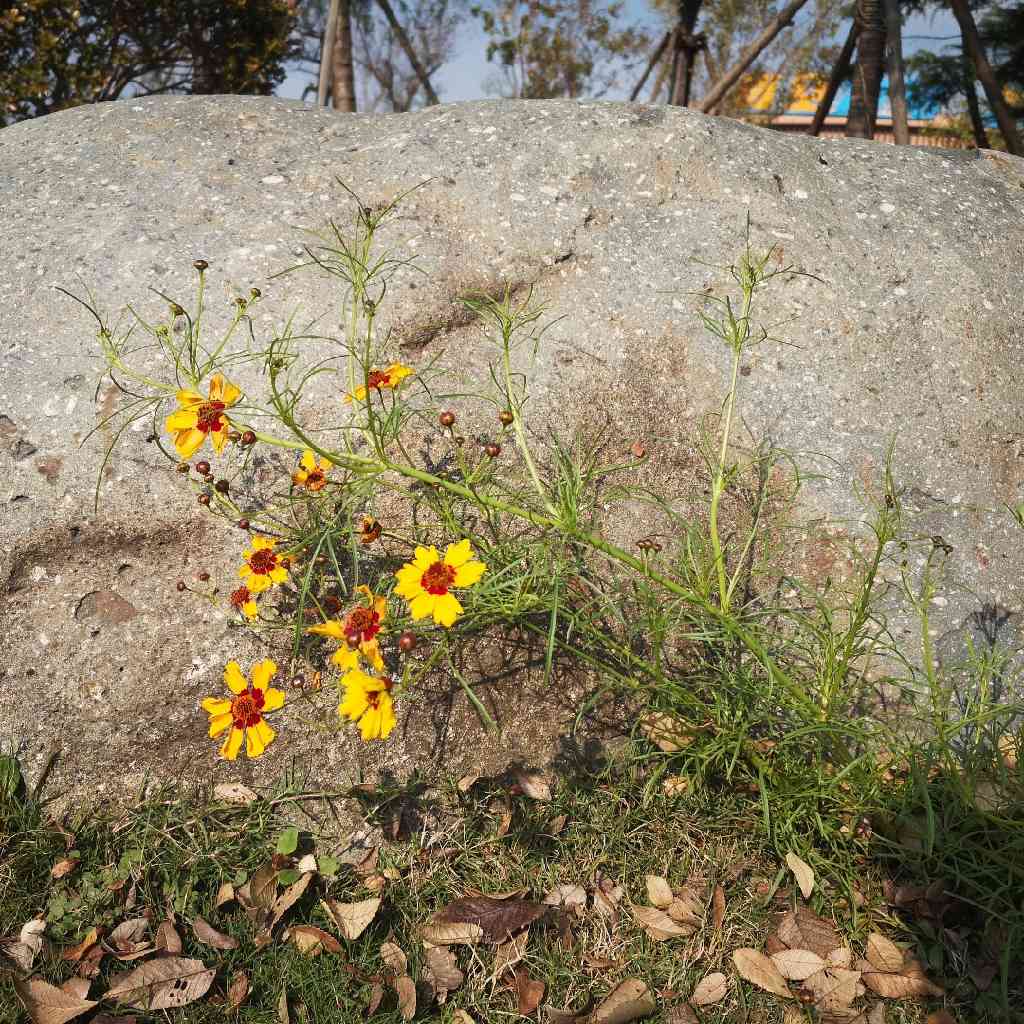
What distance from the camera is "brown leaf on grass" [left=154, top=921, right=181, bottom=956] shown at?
1.86m

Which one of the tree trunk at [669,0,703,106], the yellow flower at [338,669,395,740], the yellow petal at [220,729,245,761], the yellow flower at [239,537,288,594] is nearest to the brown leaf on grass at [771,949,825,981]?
the yellow flower at [338,669,395,740]

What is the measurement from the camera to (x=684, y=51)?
599 cm

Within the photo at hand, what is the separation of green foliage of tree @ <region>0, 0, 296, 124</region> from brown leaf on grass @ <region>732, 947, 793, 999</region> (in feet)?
21.8

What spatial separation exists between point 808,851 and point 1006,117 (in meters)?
4.58

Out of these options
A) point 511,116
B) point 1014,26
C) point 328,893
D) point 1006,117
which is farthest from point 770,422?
point 1014,26

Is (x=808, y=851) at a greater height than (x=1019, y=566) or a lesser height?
lesser

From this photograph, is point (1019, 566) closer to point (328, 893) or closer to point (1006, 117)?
point (328, 893)

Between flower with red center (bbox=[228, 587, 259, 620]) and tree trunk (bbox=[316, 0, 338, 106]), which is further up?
tree trunk (bbox=[316, 0, 338, 106])

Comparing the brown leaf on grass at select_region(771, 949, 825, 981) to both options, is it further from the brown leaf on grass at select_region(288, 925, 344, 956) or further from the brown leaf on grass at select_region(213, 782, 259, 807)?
the brown leaf on grass at select_region(213, 782, 259, 807)

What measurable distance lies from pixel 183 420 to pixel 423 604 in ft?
1.89

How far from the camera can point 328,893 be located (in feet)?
6.52

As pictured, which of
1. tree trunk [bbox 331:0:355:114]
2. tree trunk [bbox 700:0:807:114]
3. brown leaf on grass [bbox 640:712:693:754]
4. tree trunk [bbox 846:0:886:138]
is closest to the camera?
brown leaf on grass [bbox 640:712:693:754]

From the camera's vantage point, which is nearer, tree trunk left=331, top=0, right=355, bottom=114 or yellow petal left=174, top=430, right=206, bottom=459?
yellow petal left=174, top=430, right=206, bottom=459

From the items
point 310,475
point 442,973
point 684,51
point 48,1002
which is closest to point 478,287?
point 310,475
